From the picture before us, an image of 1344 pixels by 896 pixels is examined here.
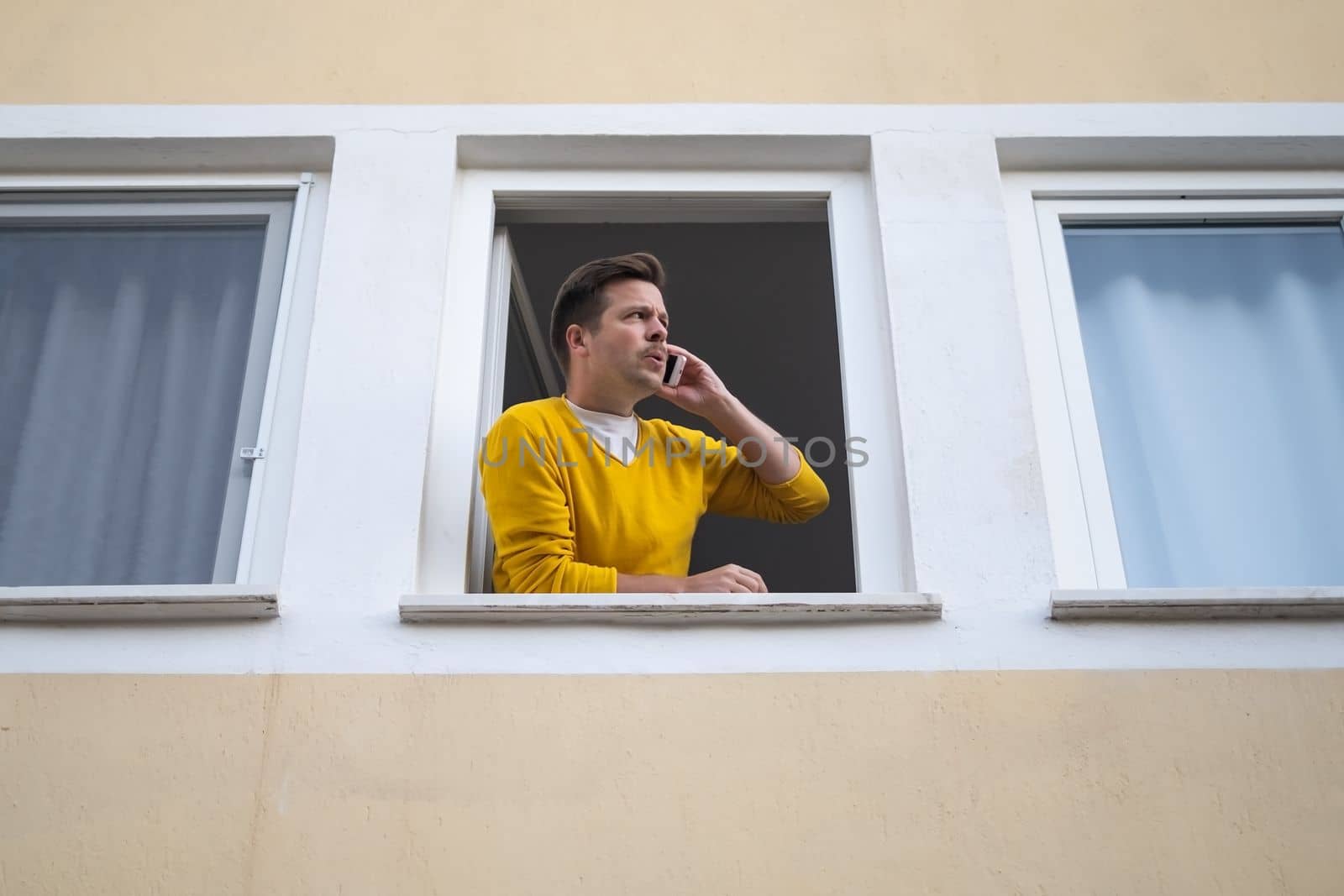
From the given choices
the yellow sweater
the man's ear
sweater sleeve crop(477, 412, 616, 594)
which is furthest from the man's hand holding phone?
sweater sleeve crop(477, 412, 616, 594)

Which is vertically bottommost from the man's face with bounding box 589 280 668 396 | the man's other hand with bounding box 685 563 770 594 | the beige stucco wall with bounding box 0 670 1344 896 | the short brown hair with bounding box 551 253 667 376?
the beige stucco wall with bounding box 0 670 1344 896

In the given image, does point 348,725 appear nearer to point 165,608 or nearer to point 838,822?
point 165,608

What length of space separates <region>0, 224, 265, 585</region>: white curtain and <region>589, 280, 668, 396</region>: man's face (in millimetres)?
936

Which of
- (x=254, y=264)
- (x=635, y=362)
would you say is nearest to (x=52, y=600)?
(x=254, y=264)

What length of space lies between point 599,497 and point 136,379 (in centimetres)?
125

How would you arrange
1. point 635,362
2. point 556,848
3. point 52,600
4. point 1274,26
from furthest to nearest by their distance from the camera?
point 1274,26 < point 635,362 < point 52,600 < point 556,848

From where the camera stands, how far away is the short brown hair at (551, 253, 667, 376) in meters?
4.07

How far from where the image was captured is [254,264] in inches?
155

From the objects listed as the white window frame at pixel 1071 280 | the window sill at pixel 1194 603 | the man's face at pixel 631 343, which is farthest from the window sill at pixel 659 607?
the man's face at pixel 631 343

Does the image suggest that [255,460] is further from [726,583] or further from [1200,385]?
[1200,385]

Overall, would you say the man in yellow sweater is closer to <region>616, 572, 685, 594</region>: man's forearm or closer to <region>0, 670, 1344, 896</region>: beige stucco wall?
<region>616, 572, 685, 594</region>: man's forearm

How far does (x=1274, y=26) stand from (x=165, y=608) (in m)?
3.42

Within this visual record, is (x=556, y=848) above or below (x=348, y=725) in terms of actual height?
below

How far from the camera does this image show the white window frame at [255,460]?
324cm
